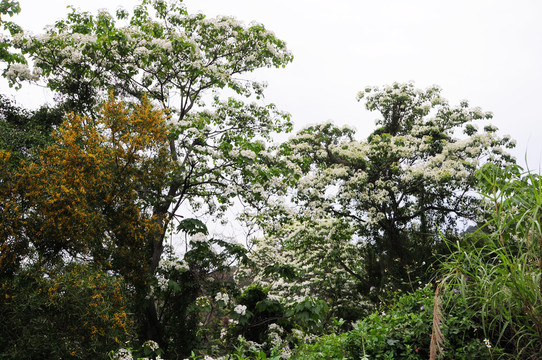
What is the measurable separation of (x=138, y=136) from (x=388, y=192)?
7.86 meters

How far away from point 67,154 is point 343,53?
7.36 m

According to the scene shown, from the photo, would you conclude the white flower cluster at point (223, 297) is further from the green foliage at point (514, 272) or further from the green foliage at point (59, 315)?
the green foliage at point (514, 272)

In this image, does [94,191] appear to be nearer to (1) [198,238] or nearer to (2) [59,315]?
(2) [59,315]

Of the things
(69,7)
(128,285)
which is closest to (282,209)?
(128,285)

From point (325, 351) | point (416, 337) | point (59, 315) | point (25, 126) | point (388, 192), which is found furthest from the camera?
point (388, 192)

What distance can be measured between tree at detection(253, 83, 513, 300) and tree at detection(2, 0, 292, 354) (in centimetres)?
301

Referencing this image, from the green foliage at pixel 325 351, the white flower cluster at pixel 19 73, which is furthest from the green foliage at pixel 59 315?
the white flower cluster at pixel 19 73

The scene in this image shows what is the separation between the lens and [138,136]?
529 cm

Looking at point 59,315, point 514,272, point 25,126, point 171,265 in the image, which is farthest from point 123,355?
point 25,126

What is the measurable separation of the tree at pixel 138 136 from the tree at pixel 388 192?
301 centimetres

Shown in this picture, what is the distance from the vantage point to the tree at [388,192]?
400 inches

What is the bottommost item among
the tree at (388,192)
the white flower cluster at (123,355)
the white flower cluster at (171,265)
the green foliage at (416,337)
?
the green foliage at (416,337)

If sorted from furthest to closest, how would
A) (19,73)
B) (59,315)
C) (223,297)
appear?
1. (19,73)
2. (223,297)
3. (59,315)

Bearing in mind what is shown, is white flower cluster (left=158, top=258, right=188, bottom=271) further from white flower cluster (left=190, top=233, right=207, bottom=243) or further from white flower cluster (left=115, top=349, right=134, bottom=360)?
white flower cluster (left=115, top=349, right=134, bottom=360)
